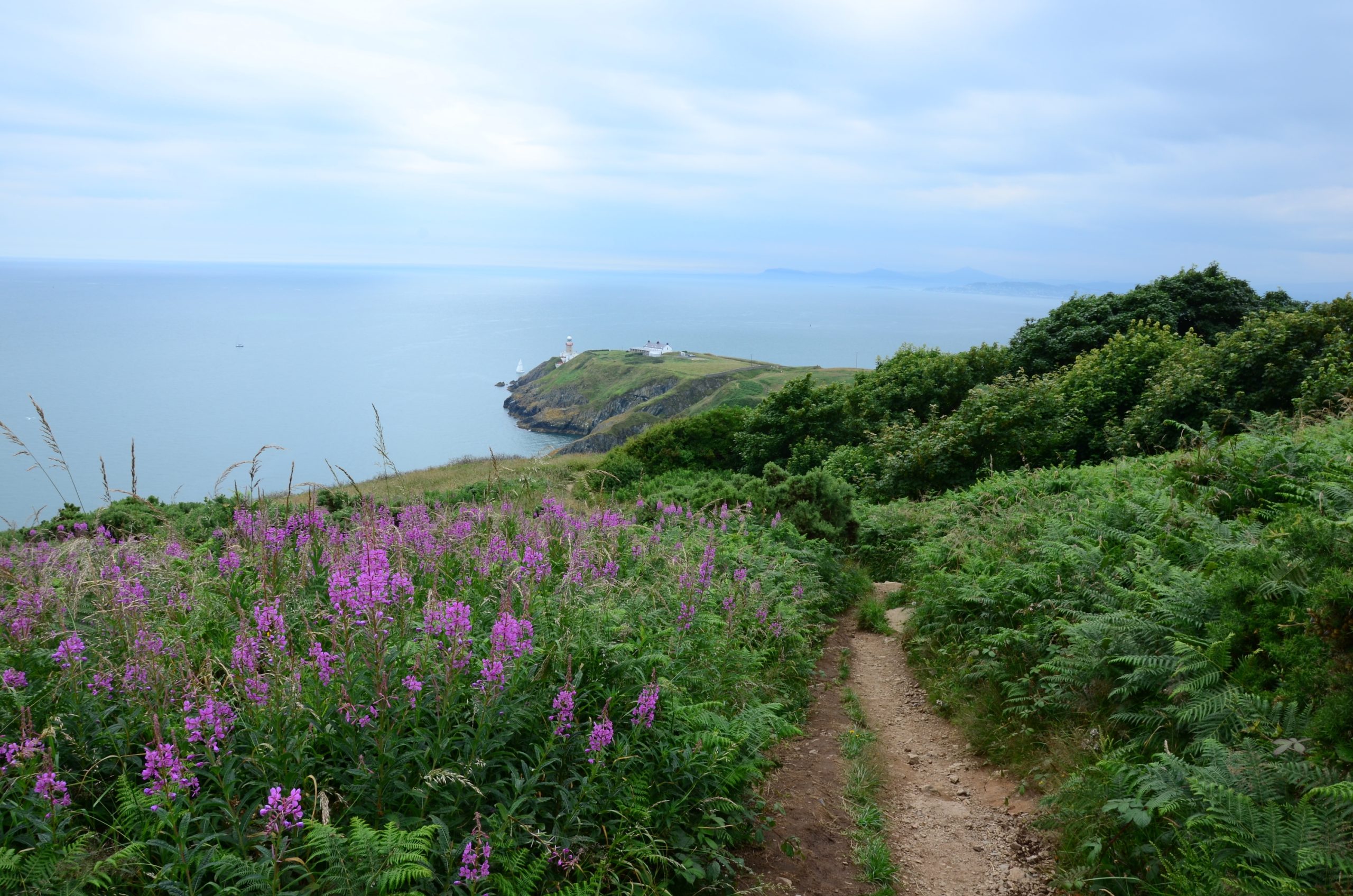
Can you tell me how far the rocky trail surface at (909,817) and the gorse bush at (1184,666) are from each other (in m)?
0.33

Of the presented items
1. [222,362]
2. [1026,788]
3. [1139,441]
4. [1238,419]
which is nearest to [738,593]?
[1026,788]

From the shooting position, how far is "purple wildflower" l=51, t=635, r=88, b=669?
329cm

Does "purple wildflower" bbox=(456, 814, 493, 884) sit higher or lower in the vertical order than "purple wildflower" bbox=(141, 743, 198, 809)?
lower

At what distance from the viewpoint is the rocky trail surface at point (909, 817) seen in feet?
15.5

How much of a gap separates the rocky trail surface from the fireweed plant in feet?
1.34

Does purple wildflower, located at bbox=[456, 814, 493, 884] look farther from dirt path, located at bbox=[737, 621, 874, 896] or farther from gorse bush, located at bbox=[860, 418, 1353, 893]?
gorse bush, located at bbox=[860, 418, 1353, 893]

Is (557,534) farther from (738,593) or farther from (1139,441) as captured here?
(1139,441)

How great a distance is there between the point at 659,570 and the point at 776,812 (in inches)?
90.2

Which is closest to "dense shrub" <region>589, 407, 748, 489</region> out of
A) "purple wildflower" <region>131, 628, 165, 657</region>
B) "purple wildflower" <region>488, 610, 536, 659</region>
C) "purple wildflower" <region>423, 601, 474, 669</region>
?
"purple wildflower" <region>488, 610, 536, 659</region>

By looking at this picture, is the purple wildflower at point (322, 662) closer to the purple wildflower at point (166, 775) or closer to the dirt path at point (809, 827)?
the purple wildflower at point (166, 775)

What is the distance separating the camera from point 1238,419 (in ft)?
61.1

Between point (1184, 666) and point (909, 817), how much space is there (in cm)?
240

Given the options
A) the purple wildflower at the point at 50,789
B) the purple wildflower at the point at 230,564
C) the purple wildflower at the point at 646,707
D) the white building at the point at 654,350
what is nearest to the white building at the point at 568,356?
the white building at the point at 654,350

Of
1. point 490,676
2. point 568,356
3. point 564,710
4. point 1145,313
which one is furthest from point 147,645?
point 568,356
